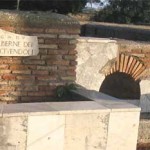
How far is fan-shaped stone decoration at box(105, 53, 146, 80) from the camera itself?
25.9 feet

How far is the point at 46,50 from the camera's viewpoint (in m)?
6.64

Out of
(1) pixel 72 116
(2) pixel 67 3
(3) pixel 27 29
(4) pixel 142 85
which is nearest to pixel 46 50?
(3) pixel 27 29

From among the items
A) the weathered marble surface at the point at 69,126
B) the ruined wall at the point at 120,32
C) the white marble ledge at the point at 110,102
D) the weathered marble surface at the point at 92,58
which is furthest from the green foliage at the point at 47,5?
the weathered marble surface at the point at 69,126

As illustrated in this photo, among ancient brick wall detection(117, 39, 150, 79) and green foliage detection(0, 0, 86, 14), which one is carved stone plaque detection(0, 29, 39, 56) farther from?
green foliage detection(0, 0, 86, 14)

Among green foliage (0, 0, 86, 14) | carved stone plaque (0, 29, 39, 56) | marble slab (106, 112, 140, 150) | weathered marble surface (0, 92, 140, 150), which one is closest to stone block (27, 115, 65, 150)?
weathered marble surface (0, 92, 140, 150)

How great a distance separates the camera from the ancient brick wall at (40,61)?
6457mm

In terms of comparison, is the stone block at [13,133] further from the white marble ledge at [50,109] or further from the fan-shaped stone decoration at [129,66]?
the fan-shaped stone decoration at [129,66]

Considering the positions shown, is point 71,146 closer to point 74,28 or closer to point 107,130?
point 107,130

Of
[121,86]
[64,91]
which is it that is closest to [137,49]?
[121,86]

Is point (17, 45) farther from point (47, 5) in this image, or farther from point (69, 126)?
point (47, 5)

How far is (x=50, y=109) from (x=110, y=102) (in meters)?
0.91

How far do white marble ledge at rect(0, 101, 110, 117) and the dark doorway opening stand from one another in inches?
107

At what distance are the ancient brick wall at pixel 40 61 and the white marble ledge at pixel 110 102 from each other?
37cm

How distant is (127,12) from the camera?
1049 inches
